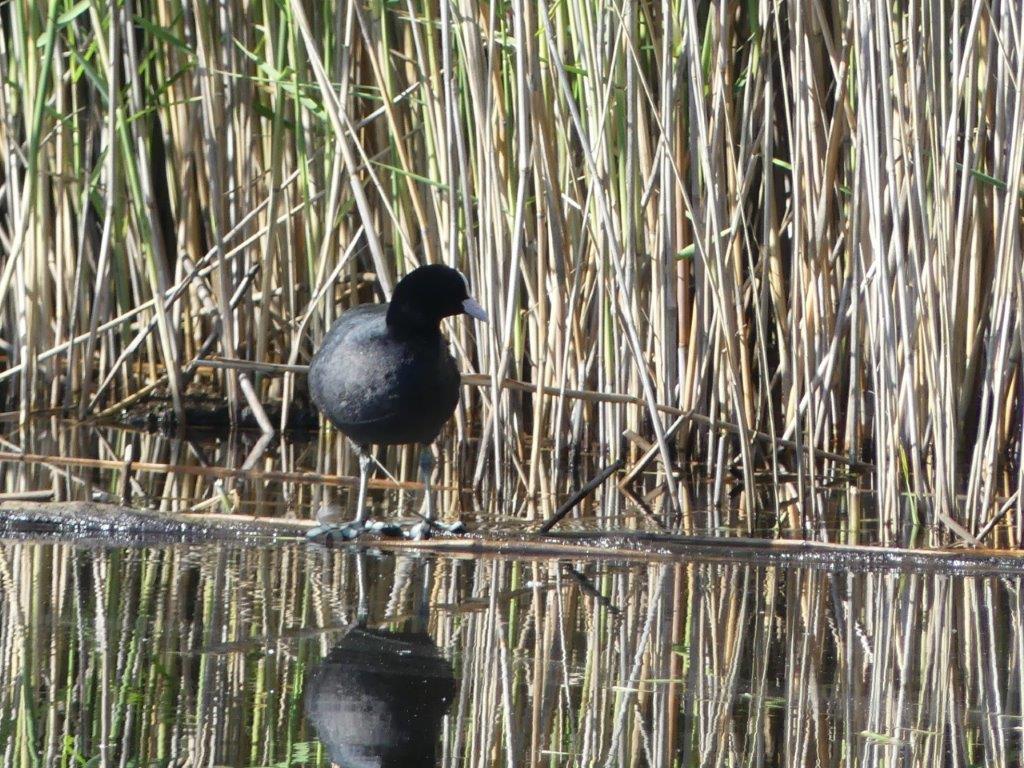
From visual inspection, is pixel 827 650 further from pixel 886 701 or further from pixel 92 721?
pixel 92 721

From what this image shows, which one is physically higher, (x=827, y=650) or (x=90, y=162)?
(x=90, y=162)

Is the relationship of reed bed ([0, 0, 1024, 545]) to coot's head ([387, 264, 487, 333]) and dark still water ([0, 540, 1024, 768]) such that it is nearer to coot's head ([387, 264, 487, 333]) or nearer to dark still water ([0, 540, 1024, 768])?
coot's head ([387, 264, 487, 333])

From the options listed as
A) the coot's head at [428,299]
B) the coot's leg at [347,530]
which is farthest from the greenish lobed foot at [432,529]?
the coot's head at [428,299]

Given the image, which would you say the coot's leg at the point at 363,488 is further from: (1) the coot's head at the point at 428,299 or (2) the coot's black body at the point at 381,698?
(2) the coot's black body at the point at 381,698

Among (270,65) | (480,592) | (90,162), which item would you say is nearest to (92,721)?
(480,592)

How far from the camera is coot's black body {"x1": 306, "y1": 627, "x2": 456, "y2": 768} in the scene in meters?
2.31

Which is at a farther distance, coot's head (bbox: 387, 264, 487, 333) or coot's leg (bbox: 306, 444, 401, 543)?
coot's head (bbox: 387, 264, 487, 333)

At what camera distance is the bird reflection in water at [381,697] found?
231cm

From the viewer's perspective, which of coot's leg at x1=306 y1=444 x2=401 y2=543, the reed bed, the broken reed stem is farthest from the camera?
the broken reed stem

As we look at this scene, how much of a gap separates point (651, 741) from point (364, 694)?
19.9 inches

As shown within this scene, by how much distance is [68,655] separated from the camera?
8.99 feet

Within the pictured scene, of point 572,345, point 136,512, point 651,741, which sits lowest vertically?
point 651,741

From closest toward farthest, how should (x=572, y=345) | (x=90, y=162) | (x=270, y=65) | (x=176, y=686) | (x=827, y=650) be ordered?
1. (x=176, y=686)
2. (x=827, y=650)
3. (x=572, y=345)
4. (x=270, y=65)
5. (x=90, y=162)

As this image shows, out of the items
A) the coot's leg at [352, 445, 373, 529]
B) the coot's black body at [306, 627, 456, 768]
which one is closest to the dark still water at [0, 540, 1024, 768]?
the coot's black body at [306, 627, 456, 768]
